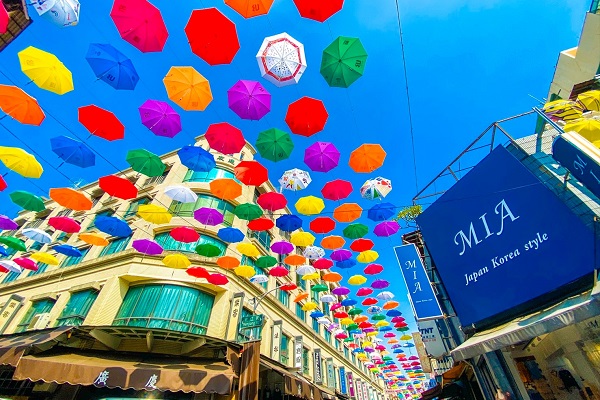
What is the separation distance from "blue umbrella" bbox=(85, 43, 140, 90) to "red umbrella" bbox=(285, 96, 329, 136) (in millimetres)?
4272

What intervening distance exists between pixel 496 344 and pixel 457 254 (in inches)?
121

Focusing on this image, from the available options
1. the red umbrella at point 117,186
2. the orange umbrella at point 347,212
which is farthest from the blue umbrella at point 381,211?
the red umbrella at point 117,186

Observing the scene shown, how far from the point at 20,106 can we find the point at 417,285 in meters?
12.5

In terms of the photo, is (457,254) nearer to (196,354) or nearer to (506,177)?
(506,177)

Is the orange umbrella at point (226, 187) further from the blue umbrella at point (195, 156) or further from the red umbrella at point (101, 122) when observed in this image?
the red umbrella at point (101, 122)

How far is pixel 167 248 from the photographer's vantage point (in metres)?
13.8

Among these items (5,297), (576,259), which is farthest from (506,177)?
(5,297)

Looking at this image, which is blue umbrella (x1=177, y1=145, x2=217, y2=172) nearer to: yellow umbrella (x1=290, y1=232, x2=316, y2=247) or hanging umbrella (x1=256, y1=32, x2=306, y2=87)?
hanging umbrella (x1=256, y1=32, x2=306, y2=87)

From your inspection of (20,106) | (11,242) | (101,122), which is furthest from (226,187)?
(11,242)

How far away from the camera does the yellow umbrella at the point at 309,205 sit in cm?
1052

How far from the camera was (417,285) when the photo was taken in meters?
8.58

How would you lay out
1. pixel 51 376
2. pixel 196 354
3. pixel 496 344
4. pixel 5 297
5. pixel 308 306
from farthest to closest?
1. pixel 308 306
2. pixel 5 297
3. pixel 196 354
4. pixel 51 376
5. pixel 496 344

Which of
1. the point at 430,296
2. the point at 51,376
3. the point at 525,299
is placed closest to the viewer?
the point at 525,299

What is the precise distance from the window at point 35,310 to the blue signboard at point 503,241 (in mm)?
19820
